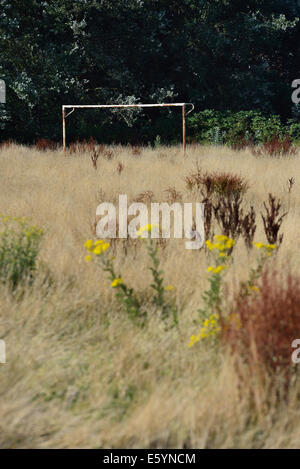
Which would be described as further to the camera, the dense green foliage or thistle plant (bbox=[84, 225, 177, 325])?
the dense green foliage

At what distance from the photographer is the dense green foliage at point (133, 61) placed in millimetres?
19722

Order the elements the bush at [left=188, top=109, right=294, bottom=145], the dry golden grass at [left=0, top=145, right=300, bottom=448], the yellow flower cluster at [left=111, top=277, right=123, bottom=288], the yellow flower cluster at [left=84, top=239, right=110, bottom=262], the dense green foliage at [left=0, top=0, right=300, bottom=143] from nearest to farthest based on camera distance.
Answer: the dry golden grass at [left=0, top=145, right=300, bottom=448], the yellow flower cluster at [left=111, top=277, right=123, bottom=288], the yellow flower cluster at [left=84, top=239, right=110, bottom=262], the bush at [left=188, top=109, right=294, bottom=145], the dense green foliage at [left=0, top=0, right=300, bottom=143]

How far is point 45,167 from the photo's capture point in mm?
10992

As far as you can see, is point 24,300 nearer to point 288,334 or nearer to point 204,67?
point 288,334

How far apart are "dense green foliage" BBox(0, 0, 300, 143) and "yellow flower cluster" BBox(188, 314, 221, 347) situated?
659 inches

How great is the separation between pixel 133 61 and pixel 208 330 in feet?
64.5

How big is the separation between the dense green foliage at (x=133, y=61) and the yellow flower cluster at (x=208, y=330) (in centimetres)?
1674

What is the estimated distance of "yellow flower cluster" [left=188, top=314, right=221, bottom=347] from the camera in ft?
10.4

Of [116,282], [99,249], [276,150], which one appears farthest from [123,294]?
[276,150]

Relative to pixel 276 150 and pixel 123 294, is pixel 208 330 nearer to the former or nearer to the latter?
pixel 123 294

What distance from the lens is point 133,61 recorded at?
2173 cm

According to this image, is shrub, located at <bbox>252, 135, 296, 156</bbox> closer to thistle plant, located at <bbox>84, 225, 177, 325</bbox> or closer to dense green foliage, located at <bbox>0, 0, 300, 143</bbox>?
dense green foliage, located at <bbox>0, 0, 300, 143</bbox>

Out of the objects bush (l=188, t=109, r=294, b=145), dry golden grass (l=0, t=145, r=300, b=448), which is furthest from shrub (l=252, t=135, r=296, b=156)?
dry golden grass (l=0, t=145, r=300, b=448)

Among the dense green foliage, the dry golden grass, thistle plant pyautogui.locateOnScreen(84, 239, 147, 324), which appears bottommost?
the dry golden grass
